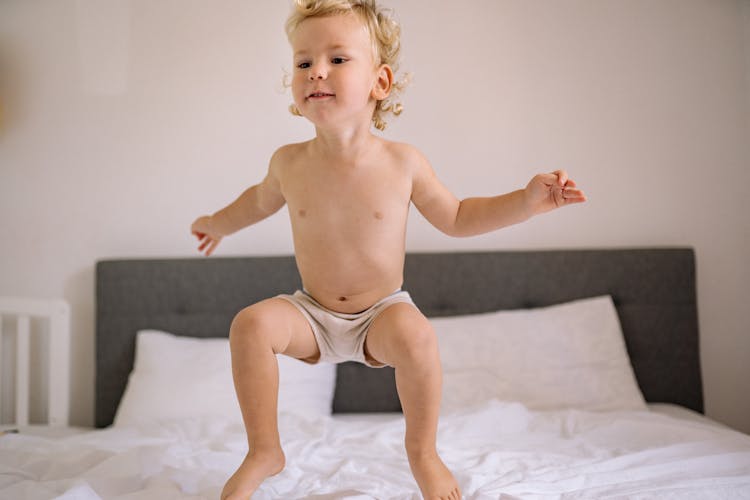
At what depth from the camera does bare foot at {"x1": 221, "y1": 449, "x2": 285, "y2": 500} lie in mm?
1075

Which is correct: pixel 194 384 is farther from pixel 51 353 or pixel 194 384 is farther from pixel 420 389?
pixel 420 389

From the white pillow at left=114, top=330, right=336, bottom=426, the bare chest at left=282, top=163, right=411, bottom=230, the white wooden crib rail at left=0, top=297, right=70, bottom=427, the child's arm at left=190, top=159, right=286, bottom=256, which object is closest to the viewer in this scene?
the bare chest at left=282, top=163, right=411, bottom=230

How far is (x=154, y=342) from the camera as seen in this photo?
6.95 feet

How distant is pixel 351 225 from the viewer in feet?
4.01

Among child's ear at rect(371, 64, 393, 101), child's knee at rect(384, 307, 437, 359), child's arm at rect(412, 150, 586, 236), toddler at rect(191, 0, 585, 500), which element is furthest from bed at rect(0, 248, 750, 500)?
child's ear at rect(371, 64, 393, 101)

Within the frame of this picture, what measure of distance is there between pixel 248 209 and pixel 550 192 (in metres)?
0.64

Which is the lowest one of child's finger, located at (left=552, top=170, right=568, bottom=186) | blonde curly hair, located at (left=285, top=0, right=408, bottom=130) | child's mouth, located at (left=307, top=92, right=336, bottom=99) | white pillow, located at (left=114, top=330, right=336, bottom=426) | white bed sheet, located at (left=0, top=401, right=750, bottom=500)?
white bed sheet, located at (left=0, top=401, right=750, bottom=500)

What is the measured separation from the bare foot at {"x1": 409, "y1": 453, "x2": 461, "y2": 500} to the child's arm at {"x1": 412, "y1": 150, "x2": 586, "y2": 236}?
45cm

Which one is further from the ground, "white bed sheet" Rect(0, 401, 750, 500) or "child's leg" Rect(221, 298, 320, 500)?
"child's leg" Rect(221, 298, 320, 500)

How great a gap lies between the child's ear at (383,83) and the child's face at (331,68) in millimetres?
50

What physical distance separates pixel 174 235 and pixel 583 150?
59.0 inches

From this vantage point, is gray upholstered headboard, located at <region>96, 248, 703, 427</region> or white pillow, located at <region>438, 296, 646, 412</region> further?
gray upholstered headboard, located at <region>96, 248, 703, 427</region>

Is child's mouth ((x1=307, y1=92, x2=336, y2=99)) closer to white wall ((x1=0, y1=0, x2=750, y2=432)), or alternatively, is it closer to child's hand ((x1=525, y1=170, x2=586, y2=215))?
child's hand ((x1=525, y1=170, x2=586, y2=215))

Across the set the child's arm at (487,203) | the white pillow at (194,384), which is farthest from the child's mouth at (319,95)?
the white pillow at (194,384)
